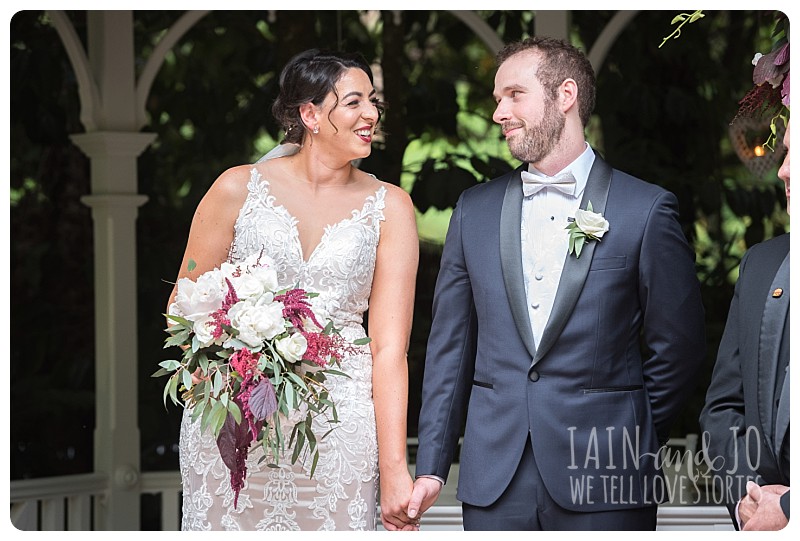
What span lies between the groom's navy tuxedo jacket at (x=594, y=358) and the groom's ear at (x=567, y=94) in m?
0.21

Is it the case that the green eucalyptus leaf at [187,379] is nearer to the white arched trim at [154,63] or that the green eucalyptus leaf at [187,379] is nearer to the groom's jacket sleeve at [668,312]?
the groom's jacket sleeve at [668,312]

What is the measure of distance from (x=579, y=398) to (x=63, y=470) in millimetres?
5494

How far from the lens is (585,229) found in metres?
3.79

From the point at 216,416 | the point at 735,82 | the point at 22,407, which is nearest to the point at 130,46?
the point at 22,407

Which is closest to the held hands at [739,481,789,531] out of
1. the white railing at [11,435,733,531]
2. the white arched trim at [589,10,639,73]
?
the white railing at [11,435,733,531]

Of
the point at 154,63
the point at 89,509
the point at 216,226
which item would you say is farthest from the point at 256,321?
the point at 154,63

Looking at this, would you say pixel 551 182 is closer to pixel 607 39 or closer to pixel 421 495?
pixel 421 495

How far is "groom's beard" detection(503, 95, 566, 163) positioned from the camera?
3.94 m

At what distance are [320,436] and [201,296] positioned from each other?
2.19ft

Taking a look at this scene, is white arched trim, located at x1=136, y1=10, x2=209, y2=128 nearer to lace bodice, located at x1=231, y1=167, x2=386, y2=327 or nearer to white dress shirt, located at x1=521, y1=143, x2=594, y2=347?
lace bodice, located at x1=231, y1=167, x2=386, y2=327

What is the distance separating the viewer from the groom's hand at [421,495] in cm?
396

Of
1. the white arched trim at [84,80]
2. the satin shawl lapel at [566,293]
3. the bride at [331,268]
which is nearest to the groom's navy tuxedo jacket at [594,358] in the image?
the satin shawl lapel at [566,293]

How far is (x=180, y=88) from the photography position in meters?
8.95

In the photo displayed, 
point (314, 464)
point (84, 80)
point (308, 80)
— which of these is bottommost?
point (314, 464)
